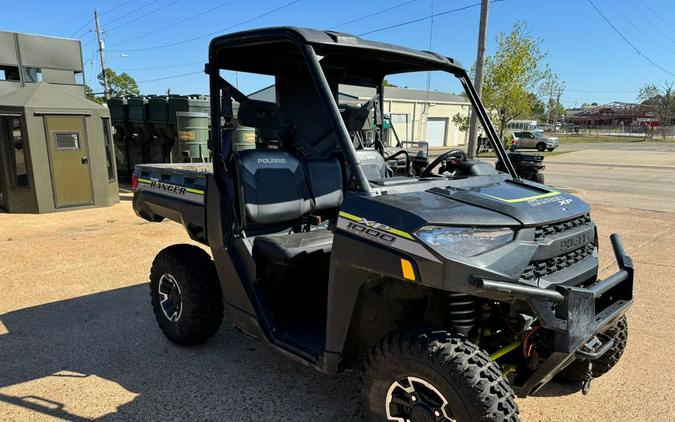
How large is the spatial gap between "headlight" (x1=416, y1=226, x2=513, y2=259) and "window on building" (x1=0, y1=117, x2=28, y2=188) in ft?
31.4

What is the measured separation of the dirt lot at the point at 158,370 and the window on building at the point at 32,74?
33.3ft

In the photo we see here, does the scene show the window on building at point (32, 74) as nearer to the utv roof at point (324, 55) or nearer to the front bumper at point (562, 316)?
the utv roof at point (324, 55)

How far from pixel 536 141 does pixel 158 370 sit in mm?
35695

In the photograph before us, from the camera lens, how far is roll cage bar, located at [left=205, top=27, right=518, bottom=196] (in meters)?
2.40

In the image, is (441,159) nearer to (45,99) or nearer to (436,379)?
(436,379)

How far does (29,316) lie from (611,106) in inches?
4120

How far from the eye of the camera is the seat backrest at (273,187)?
3.13m

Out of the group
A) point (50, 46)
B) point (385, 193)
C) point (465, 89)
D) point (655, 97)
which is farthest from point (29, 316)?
point (655, 97)

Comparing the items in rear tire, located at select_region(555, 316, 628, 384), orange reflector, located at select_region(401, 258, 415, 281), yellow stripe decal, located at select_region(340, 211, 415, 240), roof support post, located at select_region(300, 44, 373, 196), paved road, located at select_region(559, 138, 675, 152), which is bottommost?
paved road, located at select_region(559, 138, 675, 152)

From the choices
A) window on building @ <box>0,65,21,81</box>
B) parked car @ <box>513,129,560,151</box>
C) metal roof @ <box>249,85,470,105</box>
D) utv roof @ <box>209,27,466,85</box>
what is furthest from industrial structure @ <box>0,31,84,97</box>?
parked car @ <box>513,129,560,151</box>

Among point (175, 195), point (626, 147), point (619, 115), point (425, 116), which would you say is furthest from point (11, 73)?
point (619, 115)

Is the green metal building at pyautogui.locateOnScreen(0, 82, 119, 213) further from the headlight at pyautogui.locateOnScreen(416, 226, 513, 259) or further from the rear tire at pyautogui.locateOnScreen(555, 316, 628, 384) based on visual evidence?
the rear tire at pyautogui.locateOnScreen(555, 316, 628, 384)

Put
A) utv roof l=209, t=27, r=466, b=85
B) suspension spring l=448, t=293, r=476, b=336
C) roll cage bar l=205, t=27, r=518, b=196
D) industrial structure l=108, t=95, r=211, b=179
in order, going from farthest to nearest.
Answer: industrial structure l=108, t=95, r=211, b=179 < utv roof l=209, t=27, r=466, b=85 < roll cage bar l=205, t=27, r=518, b=196 < suspension spring l=448, t=293, r=476, b=336

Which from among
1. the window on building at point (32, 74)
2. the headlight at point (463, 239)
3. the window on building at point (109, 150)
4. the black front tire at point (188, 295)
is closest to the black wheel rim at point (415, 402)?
the headlight at point (463, 239)
